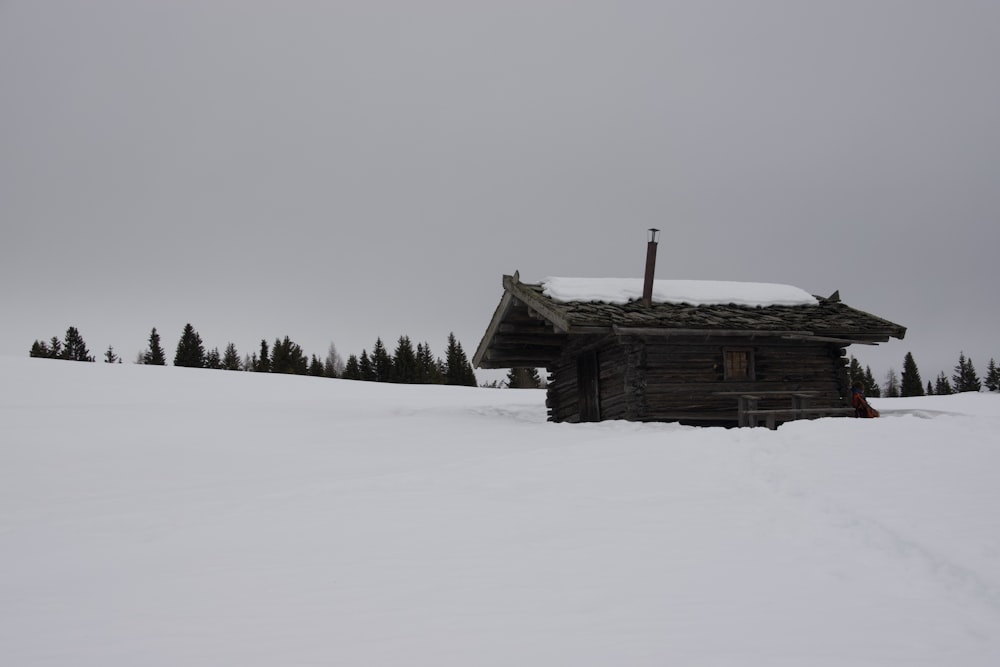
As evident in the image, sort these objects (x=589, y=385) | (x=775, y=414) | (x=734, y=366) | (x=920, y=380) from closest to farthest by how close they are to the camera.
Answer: (x=775, y=414) → (x=734, y=366) → (x=589, y=385) → (x=920, y=380)

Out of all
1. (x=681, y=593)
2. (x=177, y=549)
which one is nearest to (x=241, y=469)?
(x=177, y=549)

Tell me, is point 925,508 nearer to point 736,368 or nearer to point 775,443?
point 775,443

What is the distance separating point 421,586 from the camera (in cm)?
596

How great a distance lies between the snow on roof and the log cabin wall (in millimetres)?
1242

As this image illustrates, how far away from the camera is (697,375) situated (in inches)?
680

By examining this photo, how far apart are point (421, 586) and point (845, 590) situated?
11.0ft

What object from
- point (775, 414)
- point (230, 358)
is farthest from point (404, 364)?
point (775, 414)

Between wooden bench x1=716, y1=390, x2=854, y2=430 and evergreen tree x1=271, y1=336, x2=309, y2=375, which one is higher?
evergreen tree x1=271, y1=336, x2=309, y2=375

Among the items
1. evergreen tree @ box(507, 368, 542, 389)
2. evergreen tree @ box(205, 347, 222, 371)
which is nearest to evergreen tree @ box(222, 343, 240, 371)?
evergreen tree @ box(205, 347, 222, 371)

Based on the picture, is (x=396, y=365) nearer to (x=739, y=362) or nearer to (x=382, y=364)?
(x=382, y=364)

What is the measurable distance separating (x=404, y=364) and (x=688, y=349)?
170ft

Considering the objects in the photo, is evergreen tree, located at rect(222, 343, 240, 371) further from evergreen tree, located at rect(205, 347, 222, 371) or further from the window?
the window

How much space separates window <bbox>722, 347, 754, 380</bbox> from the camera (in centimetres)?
1772

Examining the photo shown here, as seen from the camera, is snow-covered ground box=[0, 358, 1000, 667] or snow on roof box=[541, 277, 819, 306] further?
snow on roof box=[541, 277, 819, 306]
